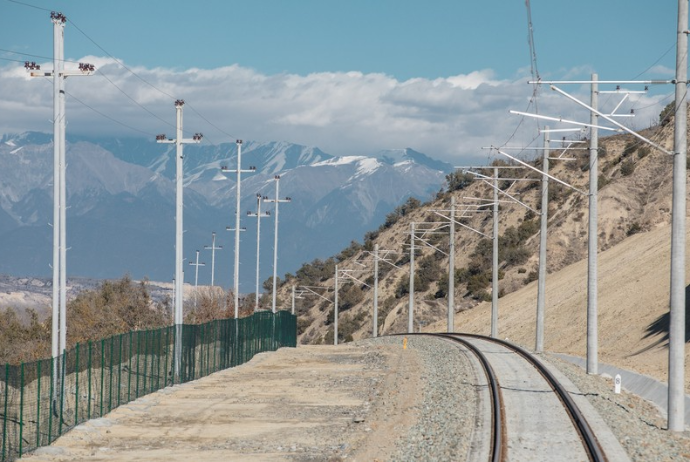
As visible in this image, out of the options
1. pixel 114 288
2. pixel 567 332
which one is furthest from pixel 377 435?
pixel 114 288

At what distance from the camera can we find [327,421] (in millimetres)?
28406

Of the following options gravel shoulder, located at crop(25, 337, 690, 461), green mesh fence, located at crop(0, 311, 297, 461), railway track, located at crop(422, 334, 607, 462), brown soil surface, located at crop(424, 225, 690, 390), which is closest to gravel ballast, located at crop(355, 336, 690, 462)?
gravel shoulder, located at crop(25, 337, 690, 461)

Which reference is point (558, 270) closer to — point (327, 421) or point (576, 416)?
point (327, 421)

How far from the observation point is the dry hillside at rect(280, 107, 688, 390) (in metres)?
61.7

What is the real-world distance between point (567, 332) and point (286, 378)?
28.3m

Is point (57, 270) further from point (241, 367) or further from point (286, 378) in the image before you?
point (241, 367)

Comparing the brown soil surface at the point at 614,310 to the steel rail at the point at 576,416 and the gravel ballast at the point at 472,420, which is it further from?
the steel rail at the point at 576,416

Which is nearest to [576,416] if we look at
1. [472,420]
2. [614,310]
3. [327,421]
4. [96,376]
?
[472,420]

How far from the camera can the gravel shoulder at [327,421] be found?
23078 millimetres

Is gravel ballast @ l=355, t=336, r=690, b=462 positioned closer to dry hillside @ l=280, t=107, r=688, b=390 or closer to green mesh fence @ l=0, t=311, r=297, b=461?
dry hillside @ l=280, t=107, r=688, b=390

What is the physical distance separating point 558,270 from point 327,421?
257ft

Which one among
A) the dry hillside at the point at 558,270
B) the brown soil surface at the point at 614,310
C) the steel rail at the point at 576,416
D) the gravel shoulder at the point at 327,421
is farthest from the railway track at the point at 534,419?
the dry hillside at the point at 558,270

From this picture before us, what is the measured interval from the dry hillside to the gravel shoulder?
298 inches

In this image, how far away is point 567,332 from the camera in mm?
65562
